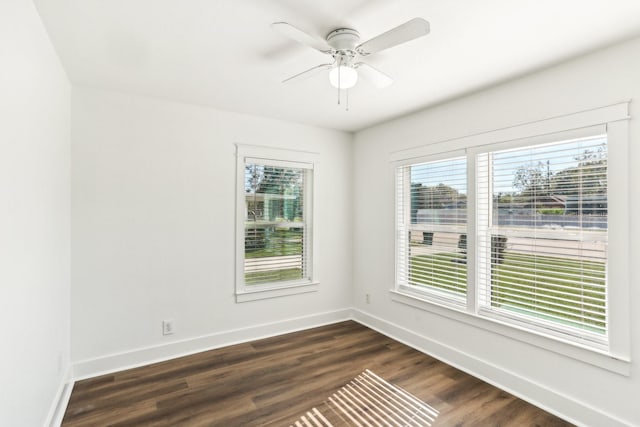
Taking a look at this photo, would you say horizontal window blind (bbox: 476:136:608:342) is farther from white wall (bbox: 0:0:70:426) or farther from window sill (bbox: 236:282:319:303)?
white wall (bbox: 0:0:70:426)

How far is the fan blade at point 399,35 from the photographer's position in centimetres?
152

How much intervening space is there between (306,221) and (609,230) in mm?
2860

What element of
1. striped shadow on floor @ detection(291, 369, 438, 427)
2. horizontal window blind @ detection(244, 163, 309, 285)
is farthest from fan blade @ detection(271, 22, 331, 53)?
striped shadow on floor @ detection(291, 369, 438, 427)

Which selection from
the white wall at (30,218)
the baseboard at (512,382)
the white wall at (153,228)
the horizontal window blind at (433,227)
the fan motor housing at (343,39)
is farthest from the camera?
the horizontal window blind at (433,227)

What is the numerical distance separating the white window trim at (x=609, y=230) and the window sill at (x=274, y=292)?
6.06 ft

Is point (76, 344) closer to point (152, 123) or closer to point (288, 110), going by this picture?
point (152, 123)

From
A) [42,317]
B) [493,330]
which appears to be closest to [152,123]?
[42,317]

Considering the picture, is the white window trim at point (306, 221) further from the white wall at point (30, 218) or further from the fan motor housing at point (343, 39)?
the fan motor housing at point (343, 39)

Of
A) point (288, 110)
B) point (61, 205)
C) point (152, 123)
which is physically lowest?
point (61, 205)

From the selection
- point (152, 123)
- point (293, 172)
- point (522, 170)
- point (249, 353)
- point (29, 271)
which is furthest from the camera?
point (293, 172)

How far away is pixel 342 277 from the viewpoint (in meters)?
4.32

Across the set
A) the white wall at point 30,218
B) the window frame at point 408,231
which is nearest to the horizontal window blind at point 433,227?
the window frame at point 408,231

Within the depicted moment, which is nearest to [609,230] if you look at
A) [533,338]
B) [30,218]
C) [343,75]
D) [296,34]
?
[533,338]

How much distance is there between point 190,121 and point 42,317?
6.79 feet
